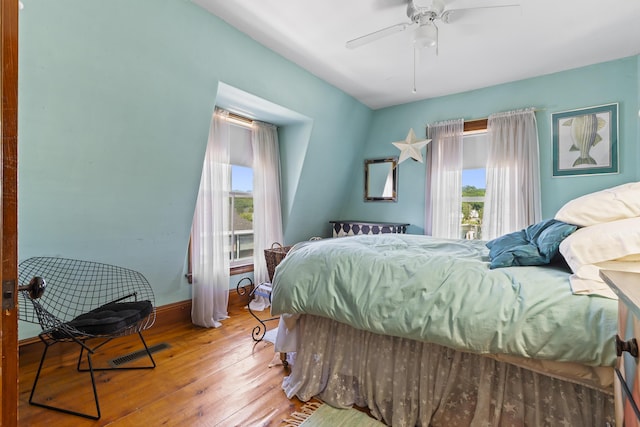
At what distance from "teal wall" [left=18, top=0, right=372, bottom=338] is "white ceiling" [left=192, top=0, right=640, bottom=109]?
291mm

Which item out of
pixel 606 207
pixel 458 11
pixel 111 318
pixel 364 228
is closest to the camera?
pixel 606 207

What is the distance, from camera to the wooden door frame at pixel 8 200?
1.96 feet

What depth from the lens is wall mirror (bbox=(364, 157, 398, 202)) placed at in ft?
13.7

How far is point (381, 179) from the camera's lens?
4309mm

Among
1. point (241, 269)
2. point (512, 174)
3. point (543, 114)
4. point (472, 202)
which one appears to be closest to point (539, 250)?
point (512, 174)

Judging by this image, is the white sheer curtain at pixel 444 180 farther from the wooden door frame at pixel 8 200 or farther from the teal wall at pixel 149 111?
the wooden door frame at pixel 8 200

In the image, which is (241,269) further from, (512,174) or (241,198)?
(512,174)

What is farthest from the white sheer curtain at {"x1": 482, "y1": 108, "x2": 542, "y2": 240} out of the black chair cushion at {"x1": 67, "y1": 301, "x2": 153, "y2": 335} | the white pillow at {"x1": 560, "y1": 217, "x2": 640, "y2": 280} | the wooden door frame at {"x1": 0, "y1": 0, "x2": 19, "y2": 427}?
the wooden door frame at {"x1": 0, "y1": 0, "x2": 19, "y2": 427}

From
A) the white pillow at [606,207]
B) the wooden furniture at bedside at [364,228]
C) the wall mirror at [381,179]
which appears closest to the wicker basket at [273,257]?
the wooden furniture at bedside at [364,228]

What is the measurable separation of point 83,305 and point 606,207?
11.2ft

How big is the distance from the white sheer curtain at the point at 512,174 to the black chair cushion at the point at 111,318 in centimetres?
346

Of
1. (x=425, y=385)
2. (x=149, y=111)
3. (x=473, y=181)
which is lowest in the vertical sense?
(x=425, y=385)

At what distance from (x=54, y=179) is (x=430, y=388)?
260cm

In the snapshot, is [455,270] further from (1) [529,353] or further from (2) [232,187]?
(2) [232,187]
